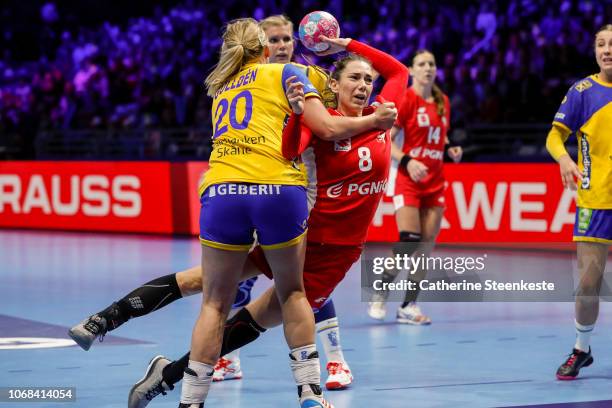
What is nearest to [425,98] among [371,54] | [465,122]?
[371,54]

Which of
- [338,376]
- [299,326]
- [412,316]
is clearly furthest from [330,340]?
[412,316]

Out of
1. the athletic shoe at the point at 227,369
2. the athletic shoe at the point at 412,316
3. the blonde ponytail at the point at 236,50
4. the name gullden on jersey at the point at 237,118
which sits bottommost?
the athletic shoe at the point at 412,316

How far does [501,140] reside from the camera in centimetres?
1681

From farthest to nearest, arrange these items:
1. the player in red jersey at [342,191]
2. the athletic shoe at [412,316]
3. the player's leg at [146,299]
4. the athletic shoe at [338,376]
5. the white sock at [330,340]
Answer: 1. the athletic shoe at [412,316]
2. the white sock at [330,340]
3. the athletic shoe at [338,376]
4. the player's leg at [146,299]
5. the player in red jersey at [342,191]

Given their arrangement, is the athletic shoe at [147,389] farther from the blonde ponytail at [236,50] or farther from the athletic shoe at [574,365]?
the athletic shoe at [574,365]

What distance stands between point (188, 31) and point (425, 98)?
51.7ft

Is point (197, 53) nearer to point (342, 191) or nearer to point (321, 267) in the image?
point (342, 191)

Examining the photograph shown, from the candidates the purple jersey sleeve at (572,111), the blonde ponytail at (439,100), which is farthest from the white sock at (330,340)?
the blonde ponytail at (439,100)

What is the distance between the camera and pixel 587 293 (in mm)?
6633

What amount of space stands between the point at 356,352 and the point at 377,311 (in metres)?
1.53

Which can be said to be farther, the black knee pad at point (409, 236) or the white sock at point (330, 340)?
the black knee pad at point (409, 236)

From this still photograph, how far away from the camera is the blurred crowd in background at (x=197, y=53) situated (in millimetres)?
16656

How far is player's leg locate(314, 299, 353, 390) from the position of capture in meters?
6.20

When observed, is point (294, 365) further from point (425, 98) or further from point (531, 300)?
point (531, 300)
